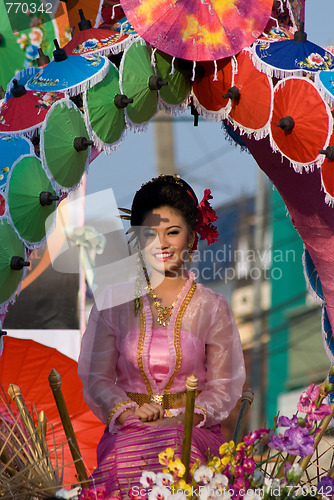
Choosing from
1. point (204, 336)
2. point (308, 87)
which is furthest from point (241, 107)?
point (204, 336)

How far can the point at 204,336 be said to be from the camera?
2398 millimetres

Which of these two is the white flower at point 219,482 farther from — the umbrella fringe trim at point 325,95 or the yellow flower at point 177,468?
the umbrella fringe trim at point 325,95

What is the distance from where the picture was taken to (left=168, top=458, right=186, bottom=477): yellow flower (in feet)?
4.71

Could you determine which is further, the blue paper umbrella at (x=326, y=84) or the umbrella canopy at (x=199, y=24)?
the umbrella canopy at (x=199, y=24)

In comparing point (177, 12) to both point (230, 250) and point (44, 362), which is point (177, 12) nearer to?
point (44, 362)

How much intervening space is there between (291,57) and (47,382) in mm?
1851

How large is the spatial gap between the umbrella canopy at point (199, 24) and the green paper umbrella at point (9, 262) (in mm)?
778

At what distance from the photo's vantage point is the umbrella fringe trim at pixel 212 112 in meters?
2.48

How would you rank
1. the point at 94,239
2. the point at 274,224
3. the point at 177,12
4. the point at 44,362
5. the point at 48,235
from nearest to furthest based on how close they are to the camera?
the point at 48,235 → the point at 177,12 → the point at 94,239 → the point at 44,362 → the point at 274,224

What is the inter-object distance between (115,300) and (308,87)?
875mm

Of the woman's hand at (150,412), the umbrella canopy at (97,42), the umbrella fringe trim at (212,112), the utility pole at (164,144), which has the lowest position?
the utility pole at (164,144)

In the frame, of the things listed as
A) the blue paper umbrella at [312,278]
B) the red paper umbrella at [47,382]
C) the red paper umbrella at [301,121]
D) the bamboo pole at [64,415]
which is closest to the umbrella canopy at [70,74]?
the red paper umbrella at [301,121]

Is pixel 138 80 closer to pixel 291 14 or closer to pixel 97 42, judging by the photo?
pixel 97 42

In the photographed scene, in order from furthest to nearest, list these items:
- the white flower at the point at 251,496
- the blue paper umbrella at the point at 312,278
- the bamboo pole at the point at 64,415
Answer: the blue paper umbrella at the point at 312,278 < the bamboo pole at the point at 64,415 < the white flower at the point at 251,496
